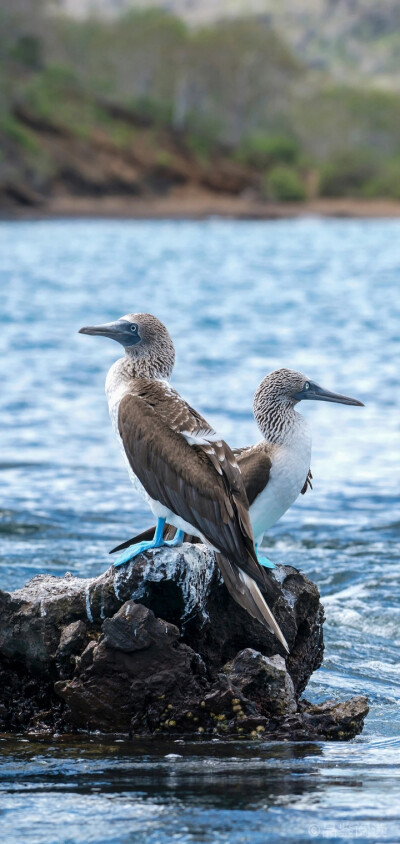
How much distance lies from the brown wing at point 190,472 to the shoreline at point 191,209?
7493cm

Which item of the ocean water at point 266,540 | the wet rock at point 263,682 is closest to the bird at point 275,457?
the wet rock at point 263,682

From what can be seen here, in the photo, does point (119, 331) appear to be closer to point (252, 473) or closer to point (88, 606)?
point (252, 473)

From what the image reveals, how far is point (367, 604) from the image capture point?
9.59m

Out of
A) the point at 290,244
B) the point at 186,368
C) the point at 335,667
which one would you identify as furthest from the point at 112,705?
the point at 290,244

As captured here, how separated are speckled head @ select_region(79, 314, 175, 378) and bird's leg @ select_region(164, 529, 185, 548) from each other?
89cm

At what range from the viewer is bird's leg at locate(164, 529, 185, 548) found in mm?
6461

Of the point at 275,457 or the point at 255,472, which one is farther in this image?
the point at 275,457

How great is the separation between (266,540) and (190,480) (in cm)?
552

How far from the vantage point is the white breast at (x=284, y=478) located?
22.3 feet

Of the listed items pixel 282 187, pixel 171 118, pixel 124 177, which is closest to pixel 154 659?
pixel 124 177

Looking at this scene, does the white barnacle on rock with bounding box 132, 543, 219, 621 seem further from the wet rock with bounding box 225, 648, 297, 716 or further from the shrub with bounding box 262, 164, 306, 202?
the shrub with bounding box 262, 164, 306, 202

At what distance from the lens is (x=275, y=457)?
687cm

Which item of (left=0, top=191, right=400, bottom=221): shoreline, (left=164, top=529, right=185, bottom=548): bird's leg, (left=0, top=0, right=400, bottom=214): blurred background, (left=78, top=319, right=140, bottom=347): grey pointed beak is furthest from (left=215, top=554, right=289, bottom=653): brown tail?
(left=0, top=0, right=400, bottom=214): blurred background

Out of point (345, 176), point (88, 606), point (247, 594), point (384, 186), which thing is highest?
point (345, 176)
